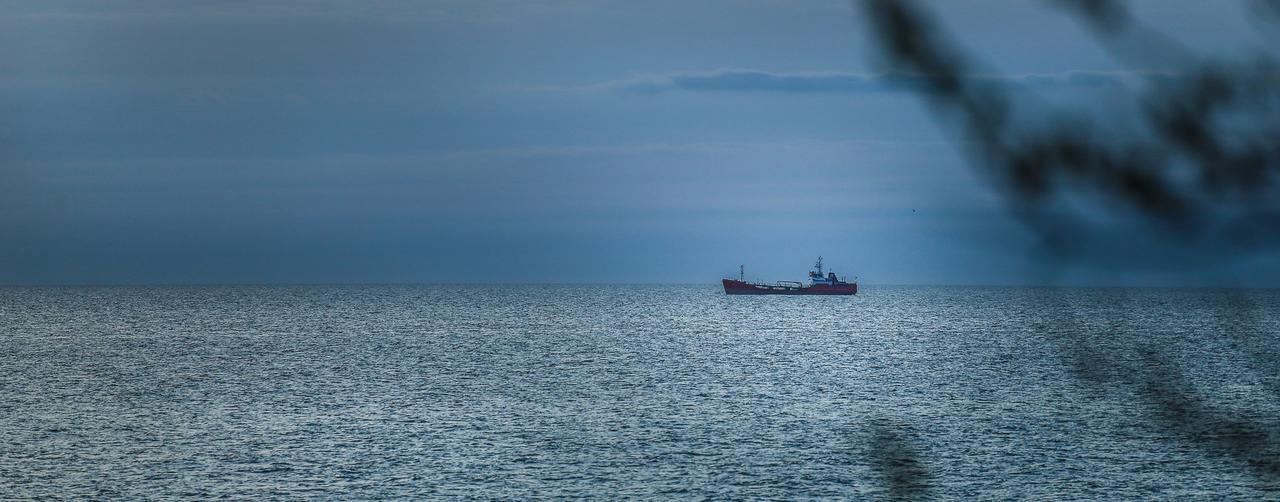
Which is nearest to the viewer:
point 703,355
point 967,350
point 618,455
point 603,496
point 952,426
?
Answer: point 603,496

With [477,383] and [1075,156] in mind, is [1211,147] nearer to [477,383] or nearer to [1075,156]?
[1075,156]

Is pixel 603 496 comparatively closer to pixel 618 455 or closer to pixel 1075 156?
pixel 618 455

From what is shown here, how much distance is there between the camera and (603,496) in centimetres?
3969

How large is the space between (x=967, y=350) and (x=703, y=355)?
2887 centimetres

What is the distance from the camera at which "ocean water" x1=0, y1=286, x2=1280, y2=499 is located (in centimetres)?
1969

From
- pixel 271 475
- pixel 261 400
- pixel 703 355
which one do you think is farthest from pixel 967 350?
pixel 271 475

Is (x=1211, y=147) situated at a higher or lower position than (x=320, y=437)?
higher

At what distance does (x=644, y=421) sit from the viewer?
5966cm

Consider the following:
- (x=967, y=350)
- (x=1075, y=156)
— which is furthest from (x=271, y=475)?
(x=967, y=350)

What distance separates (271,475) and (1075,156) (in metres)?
44.5

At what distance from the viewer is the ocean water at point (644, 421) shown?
1969 centimetres

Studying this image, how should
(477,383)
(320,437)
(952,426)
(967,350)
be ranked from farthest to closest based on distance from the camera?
(967,350) → (477,383) → (952,426) → (320,437)

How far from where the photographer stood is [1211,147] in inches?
96.7

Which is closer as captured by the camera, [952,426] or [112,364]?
[952,426]
